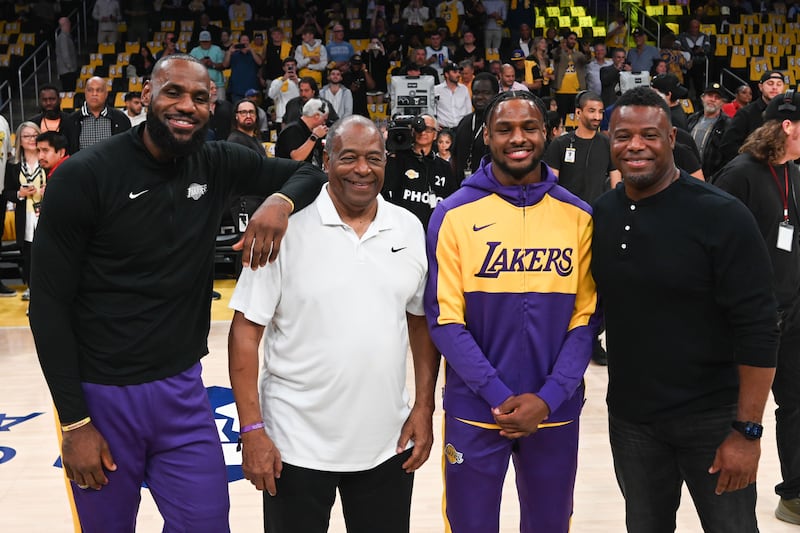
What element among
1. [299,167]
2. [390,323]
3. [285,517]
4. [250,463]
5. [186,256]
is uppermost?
[299,167]

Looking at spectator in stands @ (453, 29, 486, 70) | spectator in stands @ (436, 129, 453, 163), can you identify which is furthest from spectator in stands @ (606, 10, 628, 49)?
spectator in stands @ (436, 129, 453, 163)

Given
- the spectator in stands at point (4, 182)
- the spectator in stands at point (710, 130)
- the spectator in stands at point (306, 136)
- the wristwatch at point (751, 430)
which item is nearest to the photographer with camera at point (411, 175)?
the spectator in stands at point (306, 136)

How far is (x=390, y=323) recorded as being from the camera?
96.3 inches

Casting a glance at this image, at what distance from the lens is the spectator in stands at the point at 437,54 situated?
13609 millimetres

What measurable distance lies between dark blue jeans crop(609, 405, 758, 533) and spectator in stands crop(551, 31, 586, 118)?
10.8 m

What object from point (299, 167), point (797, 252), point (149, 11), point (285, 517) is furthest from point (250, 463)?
point (149, 11)

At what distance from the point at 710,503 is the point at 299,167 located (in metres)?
1.45

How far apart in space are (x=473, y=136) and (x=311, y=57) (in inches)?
293

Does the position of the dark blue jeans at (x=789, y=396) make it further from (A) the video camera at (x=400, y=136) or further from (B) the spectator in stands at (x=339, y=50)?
(B) the spectator in stands at (x=339, y=50)

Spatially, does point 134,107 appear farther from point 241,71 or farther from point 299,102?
point 241,71

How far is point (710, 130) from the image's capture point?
8227 millimetres

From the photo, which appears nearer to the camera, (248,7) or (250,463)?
(250,463)

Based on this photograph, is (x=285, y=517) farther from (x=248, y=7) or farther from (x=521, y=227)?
(x=248, y=7)

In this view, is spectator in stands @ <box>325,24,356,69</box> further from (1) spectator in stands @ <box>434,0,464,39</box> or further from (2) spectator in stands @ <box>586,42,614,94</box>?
(2) spectator in stands @ <box>586,42,614,94</box>
